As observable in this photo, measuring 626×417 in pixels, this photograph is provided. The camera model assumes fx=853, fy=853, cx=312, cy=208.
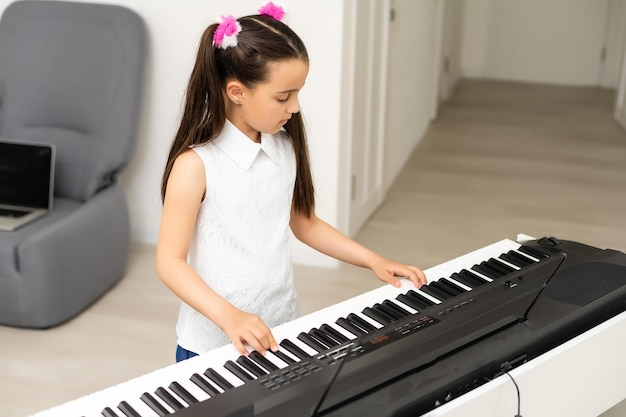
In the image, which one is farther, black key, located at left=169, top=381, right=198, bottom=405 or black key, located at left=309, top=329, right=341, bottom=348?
black key, located at left=309, top=329, right=341, bottom=348

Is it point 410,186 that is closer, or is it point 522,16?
point 410,186

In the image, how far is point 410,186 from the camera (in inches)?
185

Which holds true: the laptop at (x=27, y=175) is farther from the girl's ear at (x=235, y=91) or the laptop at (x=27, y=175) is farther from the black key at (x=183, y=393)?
the black key at (x=183, y=393)

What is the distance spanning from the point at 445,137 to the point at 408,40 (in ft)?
3.59

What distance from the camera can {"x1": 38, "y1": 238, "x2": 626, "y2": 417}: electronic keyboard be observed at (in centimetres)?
141

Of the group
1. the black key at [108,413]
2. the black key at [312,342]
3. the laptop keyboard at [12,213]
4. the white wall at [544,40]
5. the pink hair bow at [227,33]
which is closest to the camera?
the black key at [108,413]

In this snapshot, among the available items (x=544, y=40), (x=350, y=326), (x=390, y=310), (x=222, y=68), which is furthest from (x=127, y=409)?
(x=544, y=40)

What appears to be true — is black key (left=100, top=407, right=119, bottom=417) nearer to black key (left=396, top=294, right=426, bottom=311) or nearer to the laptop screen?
black key (left=396, top=294, right=426, bottom=311)

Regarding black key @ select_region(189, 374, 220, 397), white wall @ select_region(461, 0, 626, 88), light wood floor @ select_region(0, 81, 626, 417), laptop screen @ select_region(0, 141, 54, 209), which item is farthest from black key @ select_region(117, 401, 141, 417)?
white wall @ select_region(461, 0, 626, 88)

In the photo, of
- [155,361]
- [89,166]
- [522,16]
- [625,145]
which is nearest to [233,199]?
[155,361]

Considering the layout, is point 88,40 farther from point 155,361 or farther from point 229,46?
point 229,46

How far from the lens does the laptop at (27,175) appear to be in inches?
130

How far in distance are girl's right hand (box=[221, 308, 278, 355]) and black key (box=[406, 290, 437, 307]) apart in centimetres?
37

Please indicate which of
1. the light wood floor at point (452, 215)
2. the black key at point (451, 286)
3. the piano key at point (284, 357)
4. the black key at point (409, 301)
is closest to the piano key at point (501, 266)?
the black key at point (451, 286)
